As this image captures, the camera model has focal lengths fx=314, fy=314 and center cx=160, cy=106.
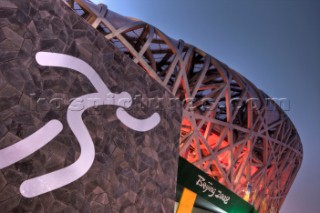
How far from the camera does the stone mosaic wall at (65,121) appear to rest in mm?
5500

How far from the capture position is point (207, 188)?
12.9 m

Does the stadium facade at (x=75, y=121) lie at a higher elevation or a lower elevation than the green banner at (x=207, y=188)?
higher

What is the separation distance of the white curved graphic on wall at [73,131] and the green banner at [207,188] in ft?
13.7

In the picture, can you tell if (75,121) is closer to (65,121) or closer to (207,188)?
(65,121)

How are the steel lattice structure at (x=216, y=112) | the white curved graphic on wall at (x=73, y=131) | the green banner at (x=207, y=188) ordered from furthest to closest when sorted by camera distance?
the steel lattice structure at (x=216, y=112) < the green banner at (x=207, y=188) < the white curved graphic on wall at (x=73, y=131)

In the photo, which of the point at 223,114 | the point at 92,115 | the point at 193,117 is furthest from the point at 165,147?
the point at 223,114

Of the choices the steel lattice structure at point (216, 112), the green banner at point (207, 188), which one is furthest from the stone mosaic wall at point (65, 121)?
the steel lattice structure at point (216, 112)

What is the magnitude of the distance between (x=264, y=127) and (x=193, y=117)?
29.7ft

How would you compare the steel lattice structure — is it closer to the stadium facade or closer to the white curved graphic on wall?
the stadium facade

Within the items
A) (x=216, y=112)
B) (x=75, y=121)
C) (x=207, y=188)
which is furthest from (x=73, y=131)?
(x=216, y=112)

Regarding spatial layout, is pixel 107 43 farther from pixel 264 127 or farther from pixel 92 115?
pixel 264 127

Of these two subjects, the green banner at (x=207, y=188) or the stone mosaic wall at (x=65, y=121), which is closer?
the stone mosaic wall at (x=65, y=121)

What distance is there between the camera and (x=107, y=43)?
762 cm

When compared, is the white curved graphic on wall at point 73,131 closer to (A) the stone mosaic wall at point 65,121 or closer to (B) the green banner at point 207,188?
(A) the stone mosaic wall at point 65,121
